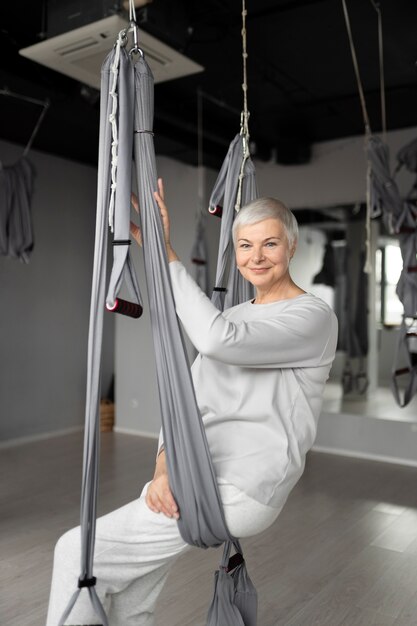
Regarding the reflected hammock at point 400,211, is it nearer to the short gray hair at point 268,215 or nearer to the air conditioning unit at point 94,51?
the air conditioning unit at point 94,51

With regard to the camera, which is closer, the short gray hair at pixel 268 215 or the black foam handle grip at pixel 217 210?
the short gray hair at pixel 268 215

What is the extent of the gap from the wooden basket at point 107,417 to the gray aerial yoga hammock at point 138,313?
4.78 m

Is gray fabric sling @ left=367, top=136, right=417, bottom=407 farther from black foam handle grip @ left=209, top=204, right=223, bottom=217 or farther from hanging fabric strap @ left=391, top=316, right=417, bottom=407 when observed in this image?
black foam handle grip @ left=209, top=204, right=223, bottom=217

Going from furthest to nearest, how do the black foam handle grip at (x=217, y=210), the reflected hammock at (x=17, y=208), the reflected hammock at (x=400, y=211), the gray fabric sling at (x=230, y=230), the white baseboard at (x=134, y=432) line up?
1. the white baseboard at (x=134, y=432)
2. the reflected hammock at (x=17, y=208)
3. the reflected hammock at (x=400, y=211)
4. the black foam handle grip at (x=217, y=210)
5. the gray fabric sling at (x=230, y=230)

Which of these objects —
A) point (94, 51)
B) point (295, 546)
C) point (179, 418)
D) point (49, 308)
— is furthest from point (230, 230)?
point (49, 308)

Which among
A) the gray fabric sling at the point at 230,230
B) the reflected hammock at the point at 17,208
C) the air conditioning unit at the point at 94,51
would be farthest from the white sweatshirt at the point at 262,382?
the reflected hammock at the point at 17,208

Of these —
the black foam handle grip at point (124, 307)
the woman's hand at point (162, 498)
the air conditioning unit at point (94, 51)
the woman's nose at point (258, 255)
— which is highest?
the air conditioning unit at point (94, 51)

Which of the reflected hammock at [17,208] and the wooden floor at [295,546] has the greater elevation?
the reflected hammock at [17,208]

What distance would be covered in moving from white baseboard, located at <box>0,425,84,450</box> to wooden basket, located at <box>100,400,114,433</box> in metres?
0.23

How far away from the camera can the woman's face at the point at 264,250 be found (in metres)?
1.49

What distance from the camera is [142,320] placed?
588cm

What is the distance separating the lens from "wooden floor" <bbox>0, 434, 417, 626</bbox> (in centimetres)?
237

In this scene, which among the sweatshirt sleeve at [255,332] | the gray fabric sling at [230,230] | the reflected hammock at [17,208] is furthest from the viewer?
the reflected hammock at [17,208]

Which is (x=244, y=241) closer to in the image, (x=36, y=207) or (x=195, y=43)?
(x=195, y=43)
